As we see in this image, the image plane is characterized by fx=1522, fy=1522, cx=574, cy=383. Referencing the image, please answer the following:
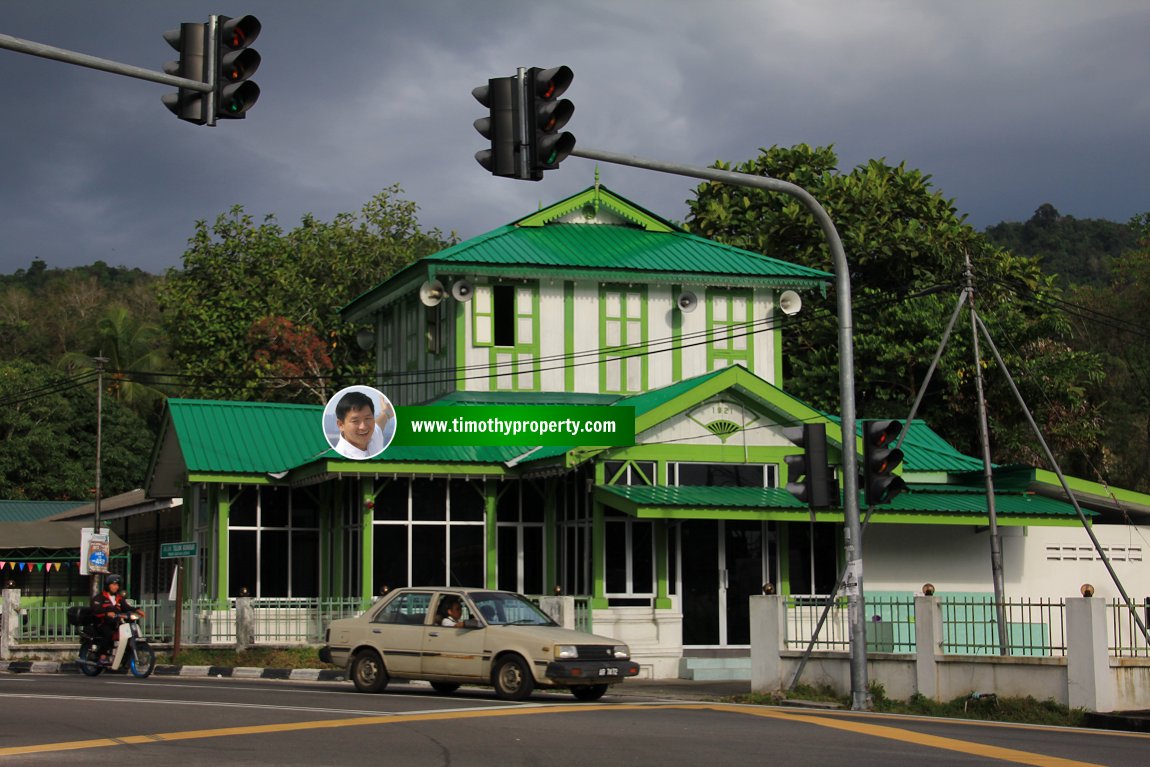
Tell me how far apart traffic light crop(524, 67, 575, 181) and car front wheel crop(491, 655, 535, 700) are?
25.5ft

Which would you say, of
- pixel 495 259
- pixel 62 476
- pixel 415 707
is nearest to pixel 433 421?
pixel 495 259

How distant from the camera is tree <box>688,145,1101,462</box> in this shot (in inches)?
1788

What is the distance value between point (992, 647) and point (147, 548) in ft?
105

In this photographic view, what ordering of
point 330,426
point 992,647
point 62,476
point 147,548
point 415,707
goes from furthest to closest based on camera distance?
point 62,476, point 147,548, point 330,426, point 992,647, point 415,707

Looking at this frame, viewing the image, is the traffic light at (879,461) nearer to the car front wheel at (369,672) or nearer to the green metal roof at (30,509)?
the car front wheel at (369,672)

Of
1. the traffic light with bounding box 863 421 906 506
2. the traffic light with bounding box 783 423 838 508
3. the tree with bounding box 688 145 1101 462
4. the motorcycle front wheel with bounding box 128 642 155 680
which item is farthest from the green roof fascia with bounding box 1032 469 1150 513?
the motorcycle front wheel with bounding box 128 642 155 680

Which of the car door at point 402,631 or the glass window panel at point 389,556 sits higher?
the glass window panel at point 389,556

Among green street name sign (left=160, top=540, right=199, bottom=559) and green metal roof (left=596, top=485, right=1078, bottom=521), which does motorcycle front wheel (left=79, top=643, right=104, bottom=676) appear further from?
green metal roof (left=596, top=485, right=1078, bottom=521)

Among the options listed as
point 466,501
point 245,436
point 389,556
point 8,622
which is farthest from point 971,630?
point 8,622

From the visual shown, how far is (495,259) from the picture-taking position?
34.9 m

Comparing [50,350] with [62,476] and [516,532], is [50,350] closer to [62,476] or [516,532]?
[62,476]

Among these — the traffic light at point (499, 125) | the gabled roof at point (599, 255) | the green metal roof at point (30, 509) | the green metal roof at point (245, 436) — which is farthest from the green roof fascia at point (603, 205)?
the green metal roof at point (30, 509)

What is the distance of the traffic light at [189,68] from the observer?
1292 centimetres

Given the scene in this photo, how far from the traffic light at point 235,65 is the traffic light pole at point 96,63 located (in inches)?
6.1
